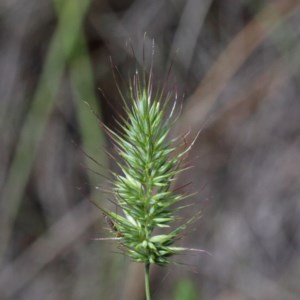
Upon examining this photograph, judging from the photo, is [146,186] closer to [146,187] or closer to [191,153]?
[146,187]

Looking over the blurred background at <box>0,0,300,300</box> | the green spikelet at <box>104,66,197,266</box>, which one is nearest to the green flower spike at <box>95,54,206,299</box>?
the green spikelet at <box>104,66,197,266</box>

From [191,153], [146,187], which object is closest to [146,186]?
[146,187]

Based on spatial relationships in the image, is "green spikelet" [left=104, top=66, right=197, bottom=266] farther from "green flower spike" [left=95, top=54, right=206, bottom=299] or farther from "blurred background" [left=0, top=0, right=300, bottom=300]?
"blurred background" [left=0, top=0, right=300, bottom=300]

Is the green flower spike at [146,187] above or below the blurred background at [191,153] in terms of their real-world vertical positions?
below

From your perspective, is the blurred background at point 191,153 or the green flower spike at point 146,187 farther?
the blurred background at point 191,153

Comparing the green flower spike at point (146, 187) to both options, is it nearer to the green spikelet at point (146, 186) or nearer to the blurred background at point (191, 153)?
the green spikelet at point (146, 186)

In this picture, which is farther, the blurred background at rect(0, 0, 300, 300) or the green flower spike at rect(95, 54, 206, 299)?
the blurred background at rect(0, 0, 300, 300)

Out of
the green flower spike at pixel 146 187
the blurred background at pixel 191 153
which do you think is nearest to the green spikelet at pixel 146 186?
the green flower spike at pixel 146 187

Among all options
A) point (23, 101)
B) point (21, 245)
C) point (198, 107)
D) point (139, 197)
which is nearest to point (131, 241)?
point (139, 197)
